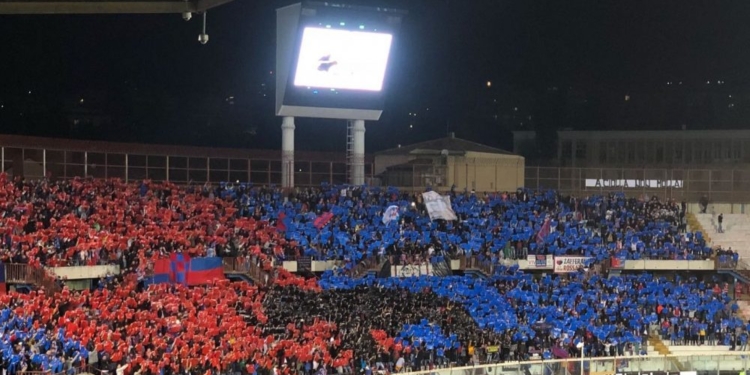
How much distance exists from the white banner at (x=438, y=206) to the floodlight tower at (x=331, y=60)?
4.33m

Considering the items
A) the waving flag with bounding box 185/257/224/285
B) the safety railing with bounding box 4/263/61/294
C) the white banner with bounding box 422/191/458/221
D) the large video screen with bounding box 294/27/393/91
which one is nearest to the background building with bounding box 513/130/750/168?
the white banner with bounding box 422/191/458/221

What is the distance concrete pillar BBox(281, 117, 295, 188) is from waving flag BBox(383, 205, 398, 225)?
510 cm

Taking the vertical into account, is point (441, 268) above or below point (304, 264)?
below

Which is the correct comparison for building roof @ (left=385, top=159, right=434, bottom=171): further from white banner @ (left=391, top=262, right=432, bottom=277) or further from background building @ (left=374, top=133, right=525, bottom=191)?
white banner @ (left=391, top=262, right=432, bottom=277)

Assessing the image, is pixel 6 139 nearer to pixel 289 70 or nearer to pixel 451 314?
pixel 289 70

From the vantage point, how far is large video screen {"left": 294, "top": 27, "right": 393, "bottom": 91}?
133 ft

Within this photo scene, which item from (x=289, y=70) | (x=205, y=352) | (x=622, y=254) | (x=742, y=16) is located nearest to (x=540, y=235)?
(x=622, y=254)

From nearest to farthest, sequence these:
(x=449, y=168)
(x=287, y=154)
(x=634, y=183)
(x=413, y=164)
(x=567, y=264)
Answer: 1. (x=567, y=264)
2. (x=287, y=154)
3. (x=413, y=164)
4. (x=449, y=168)
5. (x=634, y=183)

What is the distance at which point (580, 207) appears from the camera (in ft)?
149

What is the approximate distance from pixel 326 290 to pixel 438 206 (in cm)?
934

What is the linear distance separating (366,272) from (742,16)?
38.3 metres

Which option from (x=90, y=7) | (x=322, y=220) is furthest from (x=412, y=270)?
(x=90, y=7)

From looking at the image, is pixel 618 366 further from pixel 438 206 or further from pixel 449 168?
pixel 449 168

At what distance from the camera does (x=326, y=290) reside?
3462 cm
